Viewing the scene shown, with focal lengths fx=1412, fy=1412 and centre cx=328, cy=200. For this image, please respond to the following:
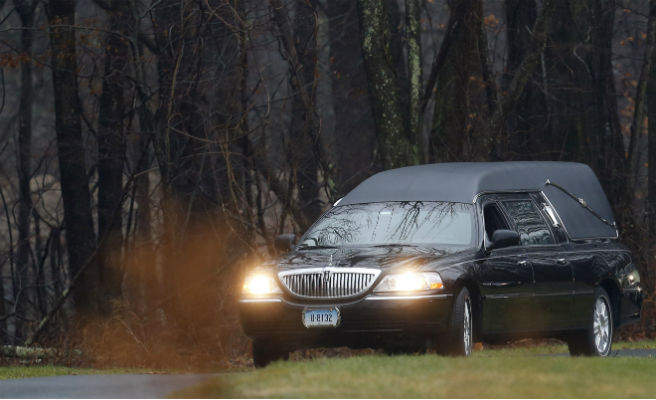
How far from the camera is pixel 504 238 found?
14609 millimetres

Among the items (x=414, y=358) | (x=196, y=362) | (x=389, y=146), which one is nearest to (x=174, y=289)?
(x=196, y=362)

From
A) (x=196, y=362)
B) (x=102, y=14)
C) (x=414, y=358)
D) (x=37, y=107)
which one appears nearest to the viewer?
(x=414, y=358)

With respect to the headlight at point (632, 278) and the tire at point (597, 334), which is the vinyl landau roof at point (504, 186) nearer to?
the headlight at point (632, 278)

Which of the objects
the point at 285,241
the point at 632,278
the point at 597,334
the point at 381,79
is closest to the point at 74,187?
the point at 381,79

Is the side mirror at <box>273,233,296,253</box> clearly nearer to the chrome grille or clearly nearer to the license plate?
the chrome grille

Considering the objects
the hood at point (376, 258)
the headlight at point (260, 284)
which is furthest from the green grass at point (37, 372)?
the hood at point (376, 258)

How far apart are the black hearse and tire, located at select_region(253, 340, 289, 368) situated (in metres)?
0.01

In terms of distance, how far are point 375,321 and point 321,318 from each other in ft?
1.85

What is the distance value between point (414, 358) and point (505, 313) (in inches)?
79.7

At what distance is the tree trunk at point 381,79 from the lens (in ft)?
82.6

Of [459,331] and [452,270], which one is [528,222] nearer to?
[452,270]

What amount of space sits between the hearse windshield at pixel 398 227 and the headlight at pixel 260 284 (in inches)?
37.6

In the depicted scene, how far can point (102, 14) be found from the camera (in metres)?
31.0

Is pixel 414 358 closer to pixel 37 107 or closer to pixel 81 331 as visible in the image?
pixel 81 331
